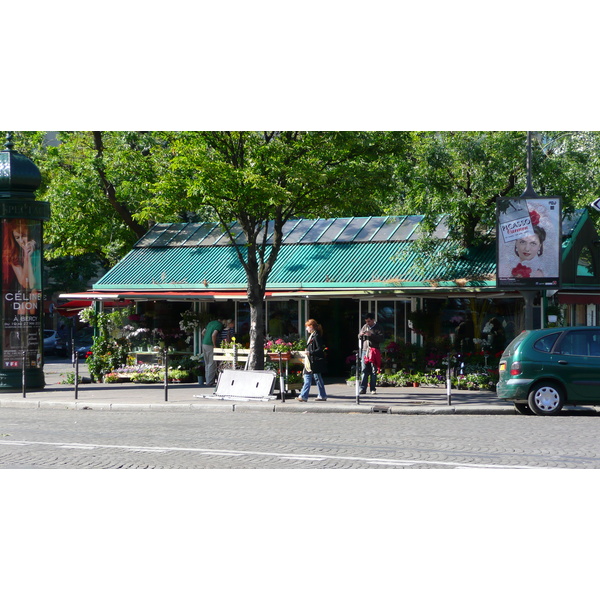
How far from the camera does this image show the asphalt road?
10.4 metres

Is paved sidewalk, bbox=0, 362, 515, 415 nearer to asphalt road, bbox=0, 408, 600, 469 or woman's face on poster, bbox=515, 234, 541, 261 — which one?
asphalt road, bbox=0, 408, 600, 469

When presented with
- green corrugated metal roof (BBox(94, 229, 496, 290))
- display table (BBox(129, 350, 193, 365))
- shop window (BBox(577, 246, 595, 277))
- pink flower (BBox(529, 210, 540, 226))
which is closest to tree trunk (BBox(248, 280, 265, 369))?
green corrugated metal roof (BBox(94, 229, 496, 290))

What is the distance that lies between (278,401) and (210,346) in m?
4.11

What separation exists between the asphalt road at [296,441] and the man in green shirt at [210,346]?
574 centimetres

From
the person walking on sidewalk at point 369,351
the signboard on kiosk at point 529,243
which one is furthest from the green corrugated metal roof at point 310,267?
the person walking on sidewalk at point 369,351

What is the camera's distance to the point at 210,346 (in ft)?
75.4

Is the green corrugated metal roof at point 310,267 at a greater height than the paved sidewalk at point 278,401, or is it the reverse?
the green corrugated metal roof at point 310,267

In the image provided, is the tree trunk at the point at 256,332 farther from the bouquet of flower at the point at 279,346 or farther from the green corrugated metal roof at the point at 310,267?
the green corrugated metal roof at the point at 310,267

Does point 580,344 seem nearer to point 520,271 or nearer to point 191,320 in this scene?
point 520,271

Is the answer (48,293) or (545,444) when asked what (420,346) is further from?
(48,293)

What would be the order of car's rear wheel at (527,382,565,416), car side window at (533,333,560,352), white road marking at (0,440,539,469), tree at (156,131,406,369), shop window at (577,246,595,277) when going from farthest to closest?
shop window at (577,246,595,277) → tree at (156,131,406,369) → car side window at (533,333,560,352) → car's rear wheel at (527,382,565,416) → white road marking at (0,440,539,469)

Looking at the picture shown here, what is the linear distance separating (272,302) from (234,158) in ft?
22.2

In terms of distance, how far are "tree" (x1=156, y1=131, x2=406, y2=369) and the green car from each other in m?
6.02

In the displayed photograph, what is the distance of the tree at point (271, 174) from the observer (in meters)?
19.5
